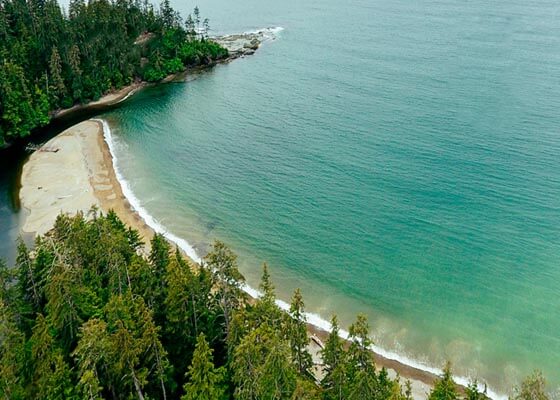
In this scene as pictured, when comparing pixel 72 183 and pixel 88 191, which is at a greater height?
pixel 72 183

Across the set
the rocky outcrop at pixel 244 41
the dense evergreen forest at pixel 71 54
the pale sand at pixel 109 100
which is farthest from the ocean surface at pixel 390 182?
the rocky outcrop at pixel 244 41

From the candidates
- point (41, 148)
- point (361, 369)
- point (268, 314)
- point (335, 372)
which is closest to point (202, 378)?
point (268, 314)

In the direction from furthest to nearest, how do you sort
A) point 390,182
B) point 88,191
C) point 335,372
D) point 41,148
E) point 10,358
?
point 41,148 → point 390,182 → point 88,191 → point 10,358 → point 335,372

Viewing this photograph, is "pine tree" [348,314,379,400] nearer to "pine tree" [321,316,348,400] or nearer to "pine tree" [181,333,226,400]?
"pine tree" [321,316,348,400]

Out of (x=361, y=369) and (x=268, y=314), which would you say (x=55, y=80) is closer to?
(x=268, y=314)

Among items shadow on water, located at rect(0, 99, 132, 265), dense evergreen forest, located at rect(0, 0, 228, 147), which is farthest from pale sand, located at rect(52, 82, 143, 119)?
shadow on water, located at rect(0, 99, 132, 265)

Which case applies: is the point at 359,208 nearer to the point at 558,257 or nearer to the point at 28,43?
the point at 558,257
